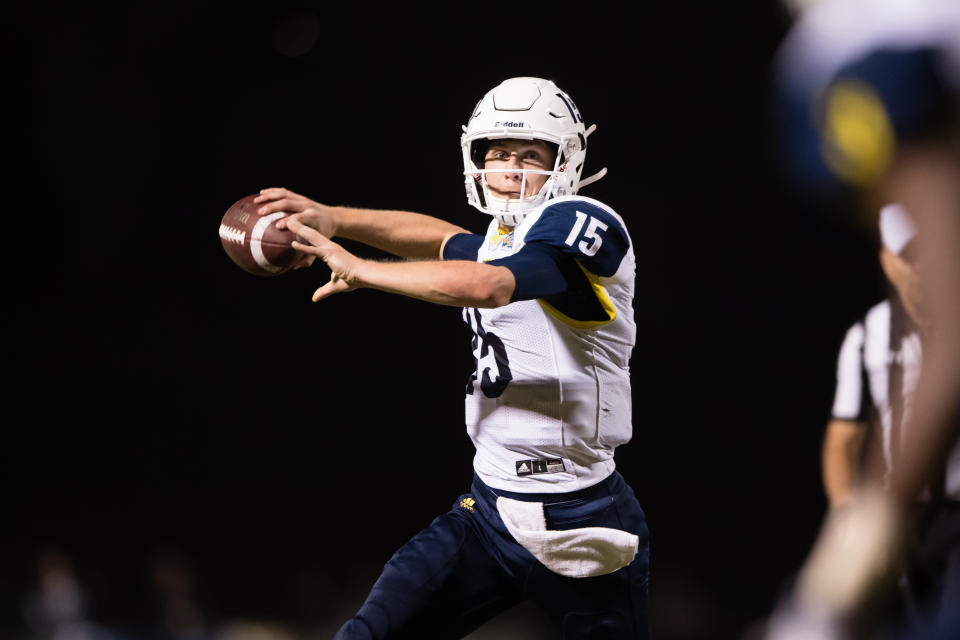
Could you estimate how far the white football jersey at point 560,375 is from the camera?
6.89 ft

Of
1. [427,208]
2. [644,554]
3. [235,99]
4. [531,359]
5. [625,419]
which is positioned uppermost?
[235,99]

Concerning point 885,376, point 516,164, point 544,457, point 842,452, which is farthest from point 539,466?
point 885,376

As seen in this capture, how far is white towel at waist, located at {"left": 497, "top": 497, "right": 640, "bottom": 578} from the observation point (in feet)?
6.86

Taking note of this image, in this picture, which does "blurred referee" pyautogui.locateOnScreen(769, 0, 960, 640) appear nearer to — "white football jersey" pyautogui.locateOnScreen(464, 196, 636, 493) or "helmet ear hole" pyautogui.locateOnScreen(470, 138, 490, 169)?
"white football jersey" pyautogui.locateOnScreen(464, 196, 636, 493)

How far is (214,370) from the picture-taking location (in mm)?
4250

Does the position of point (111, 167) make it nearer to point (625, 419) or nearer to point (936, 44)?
point (625, 419)

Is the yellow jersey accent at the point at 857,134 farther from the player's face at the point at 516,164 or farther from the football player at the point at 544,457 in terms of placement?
the player's face at the point at 516,164

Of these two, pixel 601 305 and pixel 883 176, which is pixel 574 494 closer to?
pixel 601 305

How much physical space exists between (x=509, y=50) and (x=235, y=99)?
48.6 inches

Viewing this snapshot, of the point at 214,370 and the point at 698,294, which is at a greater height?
the point at 698,294

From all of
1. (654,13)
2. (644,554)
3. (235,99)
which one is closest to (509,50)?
(654,13)

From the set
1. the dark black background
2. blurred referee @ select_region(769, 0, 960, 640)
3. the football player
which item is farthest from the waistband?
the dark black background

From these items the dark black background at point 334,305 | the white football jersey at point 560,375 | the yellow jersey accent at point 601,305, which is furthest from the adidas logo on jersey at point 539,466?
the dark black background at point 334,305

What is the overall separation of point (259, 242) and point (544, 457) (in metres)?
0.84
